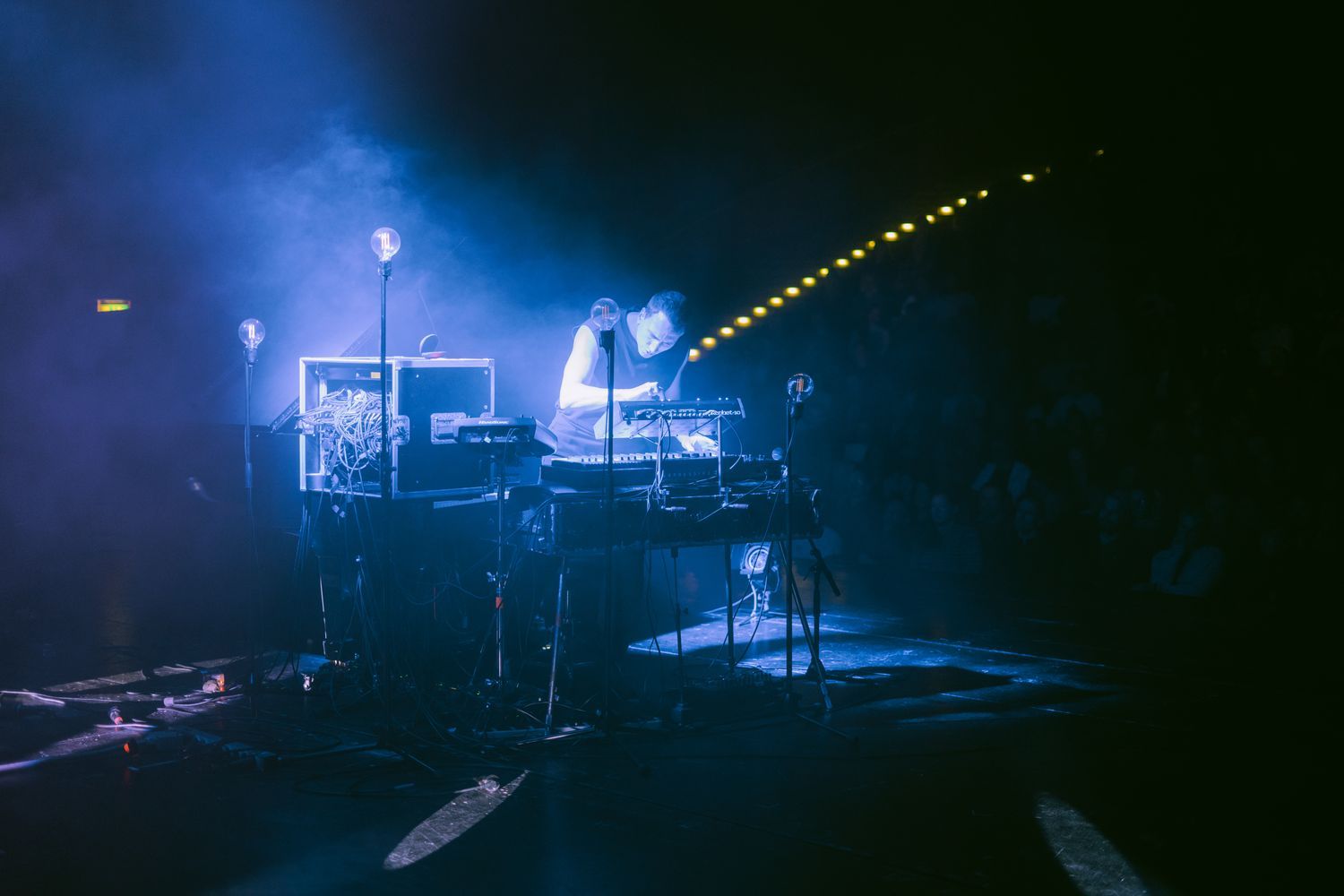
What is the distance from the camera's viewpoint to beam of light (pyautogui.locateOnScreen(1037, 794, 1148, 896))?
2.52 meters

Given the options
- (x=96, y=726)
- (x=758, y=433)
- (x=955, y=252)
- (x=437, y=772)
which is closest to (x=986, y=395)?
(x=955, y=252)

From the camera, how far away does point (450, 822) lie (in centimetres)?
296

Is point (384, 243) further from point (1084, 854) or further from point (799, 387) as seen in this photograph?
point (1084, 854)

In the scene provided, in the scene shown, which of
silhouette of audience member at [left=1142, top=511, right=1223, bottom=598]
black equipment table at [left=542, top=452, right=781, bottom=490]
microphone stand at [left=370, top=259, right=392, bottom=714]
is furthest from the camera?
silhouette of audience member at [left=1142, top=511, right=1223, bottom=598]

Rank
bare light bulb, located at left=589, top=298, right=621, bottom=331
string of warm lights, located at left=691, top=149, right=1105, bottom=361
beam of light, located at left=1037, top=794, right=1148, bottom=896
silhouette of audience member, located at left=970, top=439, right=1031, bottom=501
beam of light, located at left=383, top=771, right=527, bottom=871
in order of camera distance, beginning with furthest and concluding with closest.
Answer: string of warm lights, located at left=691, top=149, right=1105, bottom=361 → silhouette of audience member, located at left=970, top=439, right=1031, bottom=501 → bare light bulb, located at left=589, top=298, right=621, bottom=331 → beam of light, located at left=383, top=771, right=527, bottom=871 → beam of light, located at left=1037, top=794, right=1148, bottom=896

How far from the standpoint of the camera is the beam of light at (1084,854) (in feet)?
8.27

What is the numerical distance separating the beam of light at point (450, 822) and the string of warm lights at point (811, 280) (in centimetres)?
664

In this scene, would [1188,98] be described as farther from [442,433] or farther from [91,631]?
[91,631]

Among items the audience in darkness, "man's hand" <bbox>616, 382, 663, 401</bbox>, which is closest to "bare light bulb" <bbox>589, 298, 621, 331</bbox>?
"man's hand" <bbox>616, 382, 663, 401</bbox>

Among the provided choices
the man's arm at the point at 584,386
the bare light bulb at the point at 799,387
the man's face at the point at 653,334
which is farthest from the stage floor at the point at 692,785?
the man's face at the point at 653,334

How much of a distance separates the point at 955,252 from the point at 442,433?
554 cm

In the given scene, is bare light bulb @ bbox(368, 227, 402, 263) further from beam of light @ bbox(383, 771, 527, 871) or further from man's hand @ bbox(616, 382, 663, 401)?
beam of light @ bbox(383, 771, 527, 871)

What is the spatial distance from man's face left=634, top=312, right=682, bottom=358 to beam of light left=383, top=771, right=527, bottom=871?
2.19m

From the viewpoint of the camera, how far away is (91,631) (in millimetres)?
5820
